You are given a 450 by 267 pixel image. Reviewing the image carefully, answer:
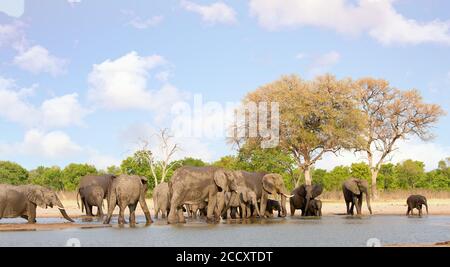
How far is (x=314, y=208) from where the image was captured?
33219 mm

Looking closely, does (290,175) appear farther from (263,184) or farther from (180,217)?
(180,217)

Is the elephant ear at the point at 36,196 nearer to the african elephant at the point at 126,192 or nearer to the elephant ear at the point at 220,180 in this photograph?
the african elephant at the point at 126,192

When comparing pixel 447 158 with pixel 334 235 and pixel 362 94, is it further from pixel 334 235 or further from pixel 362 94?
pixel 334 235

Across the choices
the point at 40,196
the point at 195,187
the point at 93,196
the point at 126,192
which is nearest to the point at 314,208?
the point at 195,187

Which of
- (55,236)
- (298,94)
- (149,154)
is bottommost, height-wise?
(55,236)

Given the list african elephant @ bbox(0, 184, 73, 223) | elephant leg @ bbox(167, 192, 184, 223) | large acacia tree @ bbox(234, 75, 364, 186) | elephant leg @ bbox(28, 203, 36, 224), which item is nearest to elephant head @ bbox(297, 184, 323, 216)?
elephant leg @ bbox(167, 192, 184, 223)

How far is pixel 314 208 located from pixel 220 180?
10.4 meters

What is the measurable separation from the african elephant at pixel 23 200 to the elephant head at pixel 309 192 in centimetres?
1421

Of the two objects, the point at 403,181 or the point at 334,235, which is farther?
the point at 403,181

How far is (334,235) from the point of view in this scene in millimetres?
18703

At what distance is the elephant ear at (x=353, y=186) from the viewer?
35.0 m
